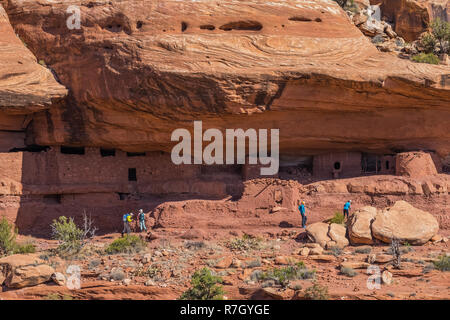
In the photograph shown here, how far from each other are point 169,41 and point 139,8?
4.91 feet

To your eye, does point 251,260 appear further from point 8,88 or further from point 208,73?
point 8,88

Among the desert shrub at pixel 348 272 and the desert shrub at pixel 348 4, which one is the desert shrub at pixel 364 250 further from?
the desert shrub at pixel 348 4

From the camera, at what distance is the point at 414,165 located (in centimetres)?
1800

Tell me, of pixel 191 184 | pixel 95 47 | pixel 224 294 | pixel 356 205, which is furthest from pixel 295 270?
pixel 95 47

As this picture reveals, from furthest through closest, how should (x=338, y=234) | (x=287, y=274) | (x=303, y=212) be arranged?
(x=303, y=212)
(x=338, y=234)
(x=287, y=274)

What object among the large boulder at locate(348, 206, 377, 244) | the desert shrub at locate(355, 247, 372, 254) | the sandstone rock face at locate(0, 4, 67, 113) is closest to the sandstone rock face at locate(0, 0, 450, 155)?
the sandstone rock face at locate(0, 4, 67, 113)

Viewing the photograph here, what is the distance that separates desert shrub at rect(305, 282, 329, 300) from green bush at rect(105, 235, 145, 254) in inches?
223

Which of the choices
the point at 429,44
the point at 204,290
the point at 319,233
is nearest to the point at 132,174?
the point at 319,233

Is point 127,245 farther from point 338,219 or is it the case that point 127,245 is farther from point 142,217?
point 338,219

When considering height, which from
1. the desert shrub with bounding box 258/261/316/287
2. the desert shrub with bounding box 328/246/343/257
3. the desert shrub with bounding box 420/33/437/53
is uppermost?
the desert shrub with bounding box 420/33/437/53

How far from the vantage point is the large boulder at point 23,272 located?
1249 centimetres

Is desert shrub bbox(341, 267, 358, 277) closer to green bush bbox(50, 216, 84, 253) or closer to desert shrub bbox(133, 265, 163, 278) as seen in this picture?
desert shrub bbox(133, 265, 163, 278)

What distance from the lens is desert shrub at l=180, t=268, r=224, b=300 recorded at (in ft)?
37.8

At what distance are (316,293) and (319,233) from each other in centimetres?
463
